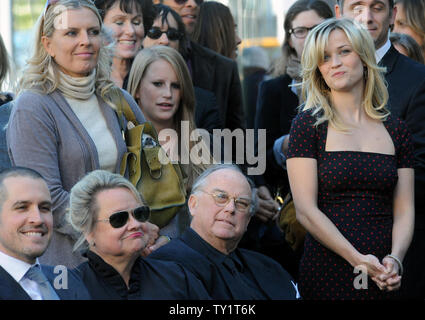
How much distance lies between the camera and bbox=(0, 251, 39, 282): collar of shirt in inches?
140

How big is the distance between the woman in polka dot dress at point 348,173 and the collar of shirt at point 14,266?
1.43 m

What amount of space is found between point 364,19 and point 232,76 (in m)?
1.34

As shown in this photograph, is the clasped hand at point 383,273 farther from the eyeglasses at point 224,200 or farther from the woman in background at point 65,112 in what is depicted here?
the woman in background at point 65,112

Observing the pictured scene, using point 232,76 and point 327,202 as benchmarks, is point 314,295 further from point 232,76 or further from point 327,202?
point 232,76

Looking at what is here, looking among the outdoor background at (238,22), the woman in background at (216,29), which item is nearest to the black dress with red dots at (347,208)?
the outdoor background at (238,22)

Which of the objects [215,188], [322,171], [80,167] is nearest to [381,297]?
[322,171]

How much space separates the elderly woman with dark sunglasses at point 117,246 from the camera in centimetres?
379

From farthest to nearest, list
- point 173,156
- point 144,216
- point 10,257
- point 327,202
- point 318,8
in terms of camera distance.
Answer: point 318,8 < point 173,156 < point 327,202 < point 144,216 < point 10,257

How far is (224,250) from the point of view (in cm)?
431

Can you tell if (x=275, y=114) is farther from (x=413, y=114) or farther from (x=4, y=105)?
(x=4, y=105)

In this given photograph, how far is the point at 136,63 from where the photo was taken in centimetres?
529

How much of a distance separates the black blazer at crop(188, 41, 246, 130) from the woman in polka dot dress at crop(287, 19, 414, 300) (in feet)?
5.39

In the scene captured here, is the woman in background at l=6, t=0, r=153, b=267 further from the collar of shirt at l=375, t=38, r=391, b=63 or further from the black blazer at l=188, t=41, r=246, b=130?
the collar of shirt at l=375, t=38, r=391, b=63

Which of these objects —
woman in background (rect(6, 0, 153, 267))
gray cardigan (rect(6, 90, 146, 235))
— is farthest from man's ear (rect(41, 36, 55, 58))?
gray cardigan (rect(6, 90, 146, 235))
